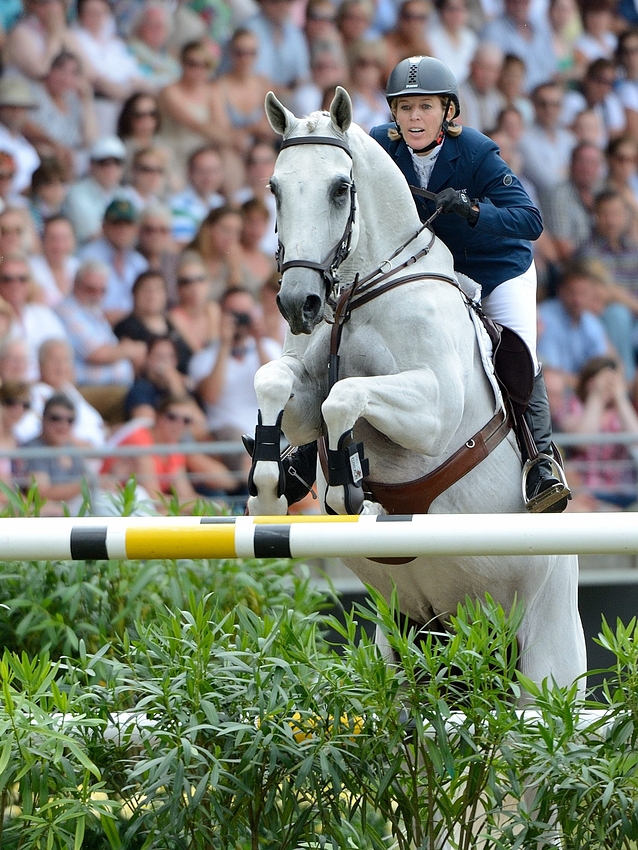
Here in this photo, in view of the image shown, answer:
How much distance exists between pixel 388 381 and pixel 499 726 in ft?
3.52

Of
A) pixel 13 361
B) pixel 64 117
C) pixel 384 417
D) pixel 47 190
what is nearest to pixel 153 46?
pixel 64 117

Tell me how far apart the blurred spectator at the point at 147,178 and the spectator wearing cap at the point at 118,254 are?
0.52 feet

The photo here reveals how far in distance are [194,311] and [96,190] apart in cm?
110

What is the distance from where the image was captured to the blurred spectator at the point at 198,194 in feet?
28.5

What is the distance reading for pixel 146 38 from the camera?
900 cm

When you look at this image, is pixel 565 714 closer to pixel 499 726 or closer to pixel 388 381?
pixel 499 726

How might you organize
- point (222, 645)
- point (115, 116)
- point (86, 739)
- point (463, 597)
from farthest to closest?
point (115, 116), point (463, 597), point (222, 645), point (86, 739)

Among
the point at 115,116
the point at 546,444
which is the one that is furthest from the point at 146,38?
the point at 546,444

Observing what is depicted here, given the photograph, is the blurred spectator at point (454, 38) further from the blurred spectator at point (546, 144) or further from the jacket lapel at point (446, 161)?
the jacket lapel at point (446, 161)

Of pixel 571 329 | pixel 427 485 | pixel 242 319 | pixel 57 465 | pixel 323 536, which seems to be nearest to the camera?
pixel 323 536

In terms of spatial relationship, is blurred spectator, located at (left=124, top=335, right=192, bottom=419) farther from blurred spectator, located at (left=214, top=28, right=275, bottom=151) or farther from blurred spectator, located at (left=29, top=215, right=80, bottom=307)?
blurred spectator, located at (left=214, top=28, right=275, bottom=151)

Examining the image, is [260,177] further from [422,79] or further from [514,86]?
[422,79]

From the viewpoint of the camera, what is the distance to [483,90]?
9898 mm

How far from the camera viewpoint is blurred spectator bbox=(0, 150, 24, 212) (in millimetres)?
8125
